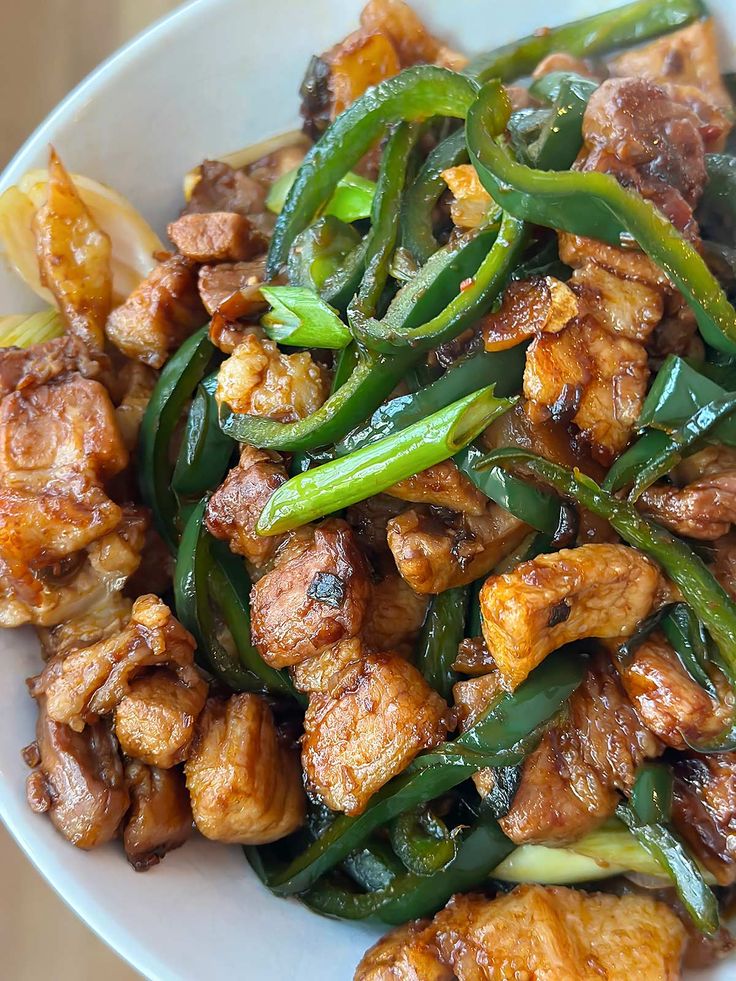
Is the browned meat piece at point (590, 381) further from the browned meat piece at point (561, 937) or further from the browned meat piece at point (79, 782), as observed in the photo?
the browned meat piece at point (79, 782)

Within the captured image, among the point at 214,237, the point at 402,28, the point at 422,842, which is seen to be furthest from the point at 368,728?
the point at 402,28

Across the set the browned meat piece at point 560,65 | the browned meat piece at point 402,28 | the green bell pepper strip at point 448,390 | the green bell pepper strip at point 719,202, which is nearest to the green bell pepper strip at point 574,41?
the browned meat piece at point 560,65

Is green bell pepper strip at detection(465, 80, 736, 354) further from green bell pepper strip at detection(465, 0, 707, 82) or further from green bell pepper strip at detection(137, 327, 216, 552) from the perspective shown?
green bell pepper strip at detection(137, 327, 216, 552)

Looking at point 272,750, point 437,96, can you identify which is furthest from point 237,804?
point 437,96

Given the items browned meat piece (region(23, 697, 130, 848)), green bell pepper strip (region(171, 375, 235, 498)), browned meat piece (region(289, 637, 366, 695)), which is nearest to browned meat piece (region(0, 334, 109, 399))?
green bell pepper strip (region(171, 375, 235, 498))

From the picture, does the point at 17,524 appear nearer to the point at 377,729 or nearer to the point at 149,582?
the point at 149,582

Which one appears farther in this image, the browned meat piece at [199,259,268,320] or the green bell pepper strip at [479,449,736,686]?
the browned meat piece at [199,259,268,320]
